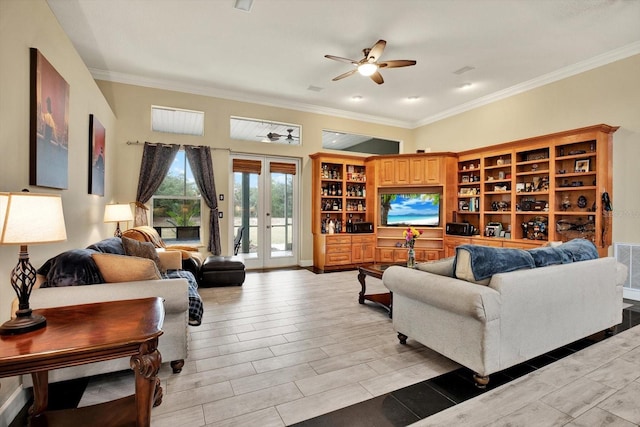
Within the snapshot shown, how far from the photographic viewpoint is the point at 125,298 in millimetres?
2199

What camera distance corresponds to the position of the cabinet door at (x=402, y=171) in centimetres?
704

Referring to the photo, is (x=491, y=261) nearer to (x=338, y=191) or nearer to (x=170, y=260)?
(x=170, y=260)

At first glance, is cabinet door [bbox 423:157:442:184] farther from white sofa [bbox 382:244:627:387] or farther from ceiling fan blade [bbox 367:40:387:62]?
white sofa [bbox 382:244:627:387]

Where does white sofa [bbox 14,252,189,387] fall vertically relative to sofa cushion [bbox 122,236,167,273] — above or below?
below

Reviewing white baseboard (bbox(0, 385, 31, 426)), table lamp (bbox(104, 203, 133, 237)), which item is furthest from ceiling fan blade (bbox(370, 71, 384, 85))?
white baseboard (bbox(0, 385, 31, 426))

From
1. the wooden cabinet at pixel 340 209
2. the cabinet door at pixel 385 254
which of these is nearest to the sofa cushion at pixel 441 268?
the wooden cabinet at pixel 340 209

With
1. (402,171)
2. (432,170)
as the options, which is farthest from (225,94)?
(432,170)

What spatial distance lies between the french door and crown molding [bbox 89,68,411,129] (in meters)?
1.15

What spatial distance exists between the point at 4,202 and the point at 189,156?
15.5 feet

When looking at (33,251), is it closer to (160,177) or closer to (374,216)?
(160,177)

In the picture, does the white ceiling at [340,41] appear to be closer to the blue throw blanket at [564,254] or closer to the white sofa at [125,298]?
the blue throw blanket at [564,254]

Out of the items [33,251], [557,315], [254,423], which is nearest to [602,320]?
[557,315]

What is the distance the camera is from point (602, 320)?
2.97m

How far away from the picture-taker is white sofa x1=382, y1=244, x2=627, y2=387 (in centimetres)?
216
